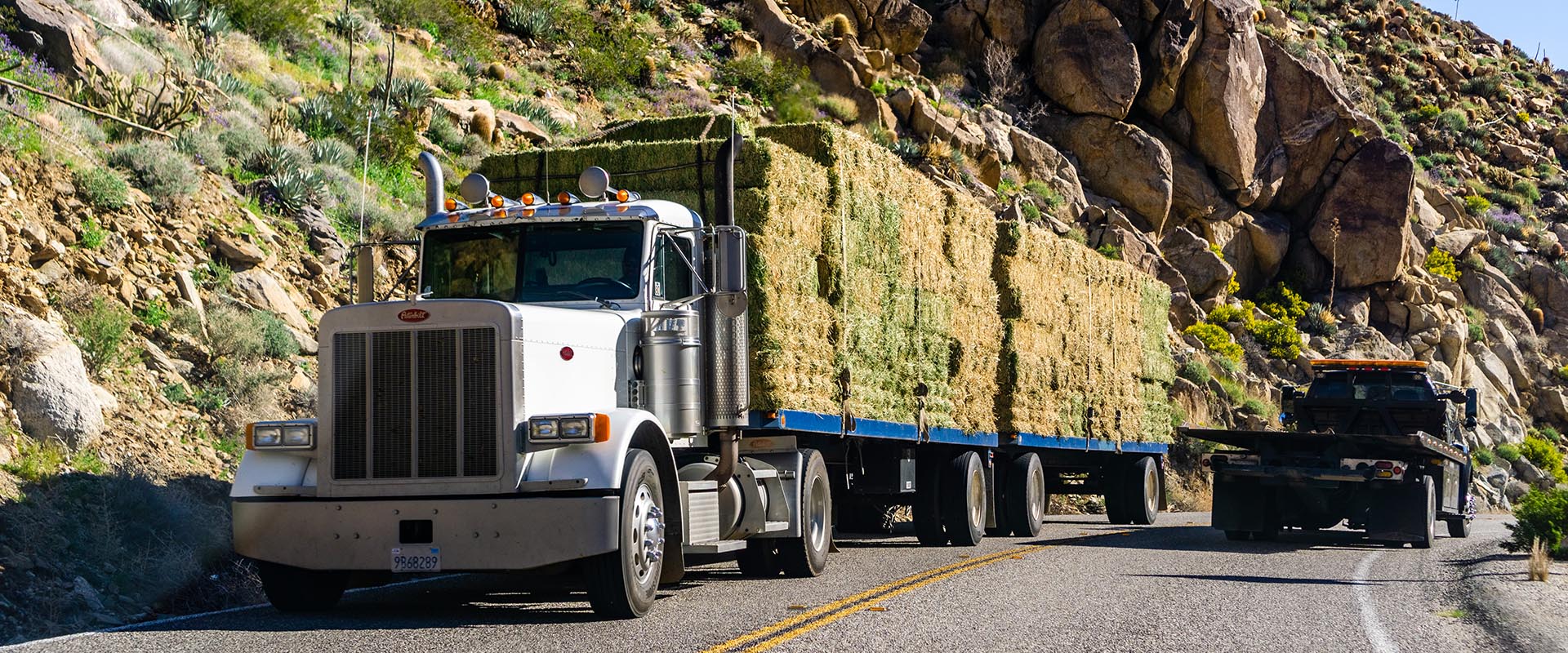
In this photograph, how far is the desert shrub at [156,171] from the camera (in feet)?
58.1

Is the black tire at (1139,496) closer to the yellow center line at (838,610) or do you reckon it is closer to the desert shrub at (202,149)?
the yellow center line at (838,610)

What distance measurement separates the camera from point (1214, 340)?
46.6m

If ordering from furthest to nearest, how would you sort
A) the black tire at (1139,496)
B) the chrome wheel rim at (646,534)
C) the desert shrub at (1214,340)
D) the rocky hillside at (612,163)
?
the desert shrub at (1214,340), the black tire at (1139,496), the rocky hillside at (612,163), the chrome wheel rim at (646,534)

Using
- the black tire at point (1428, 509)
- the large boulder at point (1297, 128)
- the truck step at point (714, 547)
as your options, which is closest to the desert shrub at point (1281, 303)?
the large boulder at point (1297, 128)

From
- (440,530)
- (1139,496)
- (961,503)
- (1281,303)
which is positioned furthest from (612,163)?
(1281,303)

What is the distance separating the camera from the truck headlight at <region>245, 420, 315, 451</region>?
9.76 meters

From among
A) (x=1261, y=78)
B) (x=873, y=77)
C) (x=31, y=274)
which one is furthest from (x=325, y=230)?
(x=1261, y=78)

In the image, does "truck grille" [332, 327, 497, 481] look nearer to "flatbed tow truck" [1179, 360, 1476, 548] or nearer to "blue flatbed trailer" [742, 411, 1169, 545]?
"blue flatbed trailer" [742, 411, 1169, 545]

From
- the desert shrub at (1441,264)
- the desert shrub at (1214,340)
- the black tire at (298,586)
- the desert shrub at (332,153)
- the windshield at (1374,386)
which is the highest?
the desert shrub at (1441,264)

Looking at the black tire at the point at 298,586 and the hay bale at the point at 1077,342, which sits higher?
the hay bale at the point at 1077,342

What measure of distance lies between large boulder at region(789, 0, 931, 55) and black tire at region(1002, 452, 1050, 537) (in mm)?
30763

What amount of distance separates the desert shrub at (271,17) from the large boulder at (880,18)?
21264 millimetres

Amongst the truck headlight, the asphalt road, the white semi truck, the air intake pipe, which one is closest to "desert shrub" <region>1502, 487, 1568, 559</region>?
the asphalt road

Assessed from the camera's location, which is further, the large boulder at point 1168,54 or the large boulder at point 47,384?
the large boulder at point 1168,54
